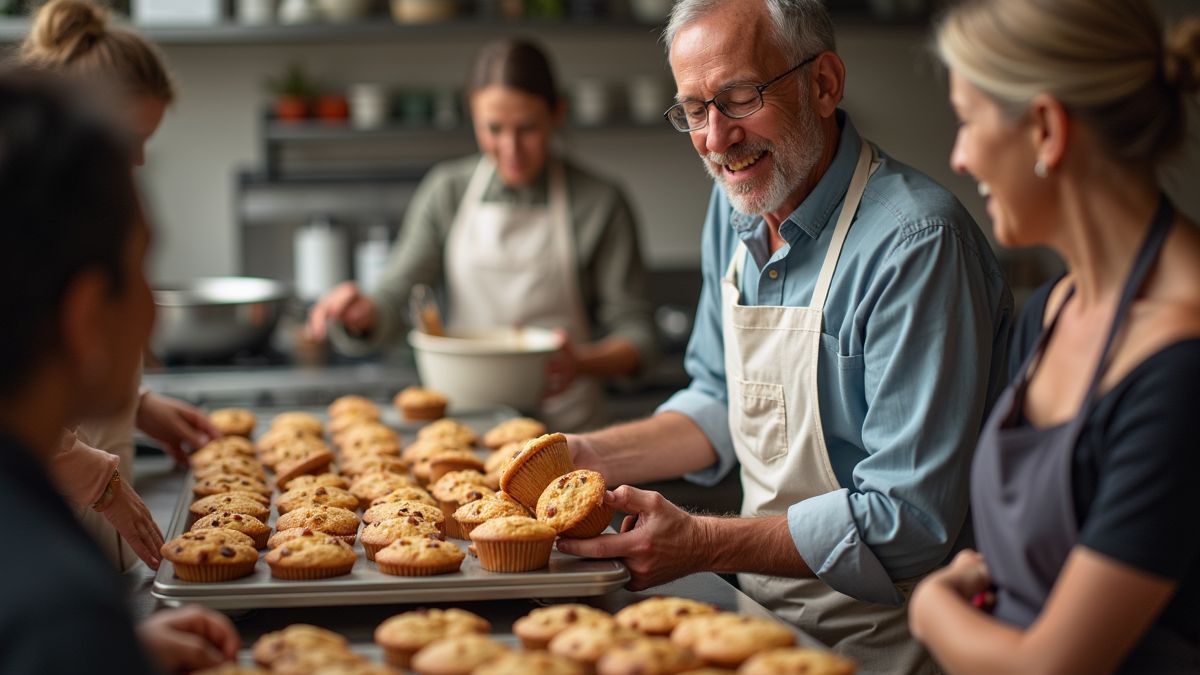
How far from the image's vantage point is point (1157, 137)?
56.6 inches

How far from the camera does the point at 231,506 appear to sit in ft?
7.02

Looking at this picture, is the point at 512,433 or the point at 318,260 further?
the point at 318,260

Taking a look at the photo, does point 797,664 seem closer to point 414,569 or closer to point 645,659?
point 645,659

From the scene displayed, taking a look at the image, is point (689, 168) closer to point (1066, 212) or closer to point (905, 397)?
point (905, 397)

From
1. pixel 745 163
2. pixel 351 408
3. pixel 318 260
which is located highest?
pixel 745 163

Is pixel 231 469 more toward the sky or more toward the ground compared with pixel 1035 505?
more toward the ground

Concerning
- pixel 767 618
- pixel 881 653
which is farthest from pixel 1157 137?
pixel 881 653

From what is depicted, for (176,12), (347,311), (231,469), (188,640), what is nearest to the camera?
(188,640)

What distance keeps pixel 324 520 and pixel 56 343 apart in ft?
3.22

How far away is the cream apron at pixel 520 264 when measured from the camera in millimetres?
4293

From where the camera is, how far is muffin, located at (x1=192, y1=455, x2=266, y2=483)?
2.44 m

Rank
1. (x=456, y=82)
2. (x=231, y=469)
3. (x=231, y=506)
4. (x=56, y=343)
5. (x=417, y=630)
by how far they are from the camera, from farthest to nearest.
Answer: (x=456, y=82)
(x=231, y=469)
(x=231, y=506)
(x=417, y=630)
(x=56, y=343)

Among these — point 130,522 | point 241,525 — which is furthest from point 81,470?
point 241,525

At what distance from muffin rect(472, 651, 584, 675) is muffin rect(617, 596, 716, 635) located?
0.18 meters
